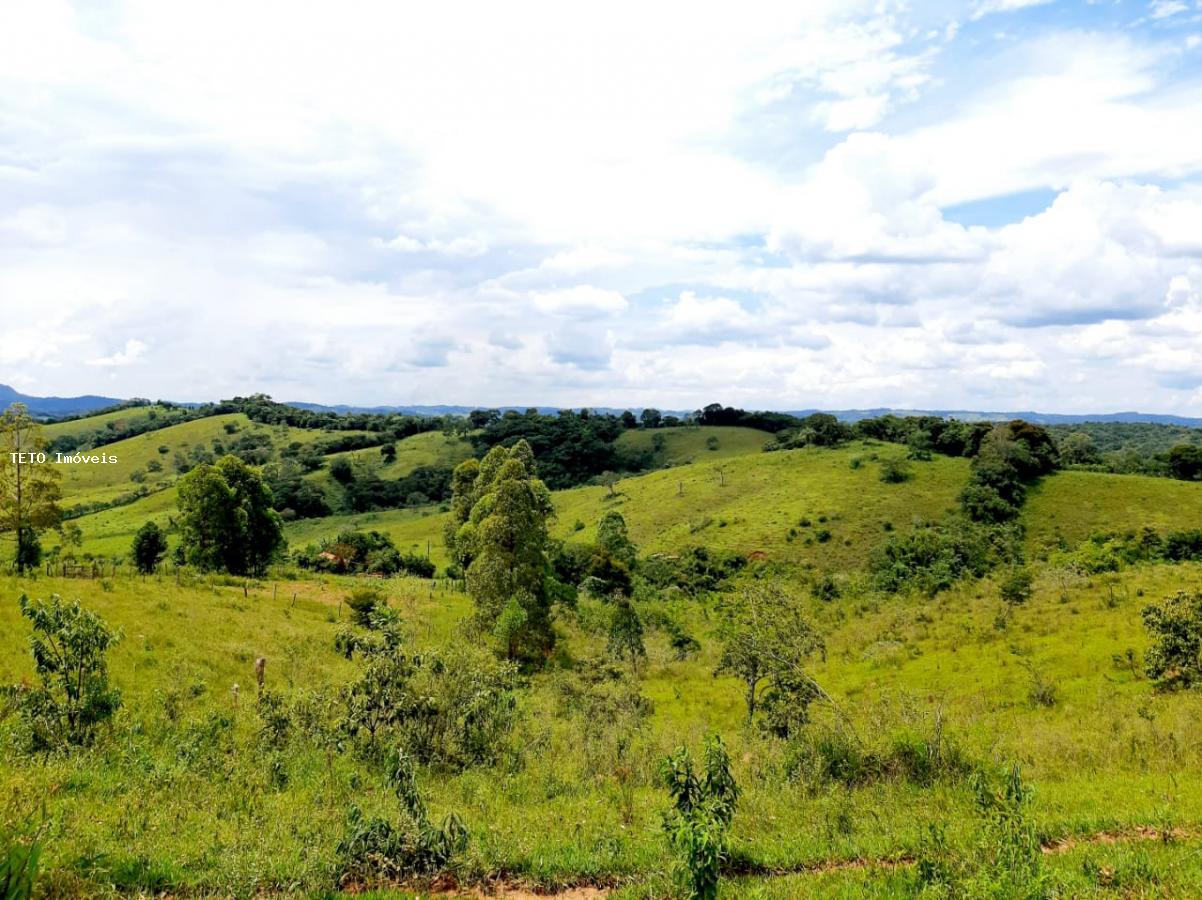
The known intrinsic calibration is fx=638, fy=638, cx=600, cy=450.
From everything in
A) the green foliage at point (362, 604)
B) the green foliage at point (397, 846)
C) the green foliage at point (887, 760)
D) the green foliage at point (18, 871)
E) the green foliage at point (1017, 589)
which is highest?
the green foliage at point (18, 871)

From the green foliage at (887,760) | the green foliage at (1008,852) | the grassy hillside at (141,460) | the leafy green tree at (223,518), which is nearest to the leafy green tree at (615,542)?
the leafy green tree at (223,518)

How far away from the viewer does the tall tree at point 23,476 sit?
110ft

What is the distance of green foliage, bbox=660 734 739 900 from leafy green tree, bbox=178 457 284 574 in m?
49.7

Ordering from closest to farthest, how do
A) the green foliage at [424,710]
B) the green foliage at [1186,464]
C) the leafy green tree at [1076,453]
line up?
Result: 1. the green foliage at [424,710]
2. the green foliage at [1186,464]
3. the leafy green tree at [1076,453]

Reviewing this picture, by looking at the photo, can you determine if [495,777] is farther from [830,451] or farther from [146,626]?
[830,451]

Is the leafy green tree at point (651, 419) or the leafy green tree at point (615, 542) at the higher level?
the leafy green tree at point (651, 419)

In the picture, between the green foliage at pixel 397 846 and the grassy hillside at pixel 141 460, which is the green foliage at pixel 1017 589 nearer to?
the green foliage at pixel 397 846

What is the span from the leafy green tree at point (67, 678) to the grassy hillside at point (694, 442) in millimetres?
129891

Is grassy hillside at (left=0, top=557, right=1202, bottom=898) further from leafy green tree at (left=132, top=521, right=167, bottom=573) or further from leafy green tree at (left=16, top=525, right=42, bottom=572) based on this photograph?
leafy green tree at (left=132, top=521, right=167, bottom=573)

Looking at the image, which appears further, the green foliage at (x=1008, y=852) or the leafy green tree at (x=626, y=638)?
the leafy green tree at (x=626, y=638)

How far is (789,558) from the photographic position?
6600cm

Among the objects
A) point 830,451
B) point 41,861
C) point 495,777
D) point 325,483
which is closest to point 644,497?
point 830,451

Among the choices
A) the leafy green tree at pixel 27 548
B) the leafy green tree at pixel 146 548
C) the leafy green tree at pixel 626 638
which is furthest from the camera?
the leafy green tree at pixel 146 548

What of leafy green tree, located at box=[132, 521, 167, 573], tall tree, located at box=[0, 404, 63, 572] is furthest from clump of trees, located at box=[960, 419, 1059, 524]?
leafy green tree, located at box=[132, 521, 167, 573]
